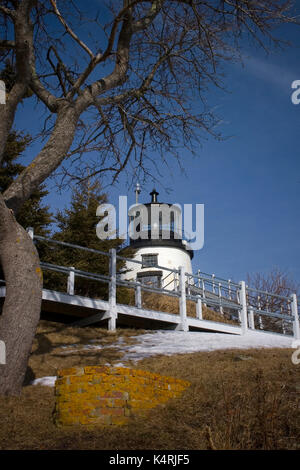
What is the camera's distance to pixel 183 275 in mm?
14250

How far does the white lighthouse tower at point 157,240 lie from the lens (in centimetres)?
3127

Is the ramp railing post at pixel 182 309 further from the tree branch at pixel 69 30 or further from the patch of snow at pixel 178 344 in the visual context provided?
the tree branch at pixel 69 30

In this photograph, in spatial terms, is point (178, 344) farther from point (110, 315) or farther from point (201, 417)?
point (201, 417)

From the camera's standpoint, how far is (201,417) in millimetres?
5160

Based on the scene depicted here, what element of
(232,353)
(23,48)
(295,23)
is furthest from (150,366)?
(295,23)

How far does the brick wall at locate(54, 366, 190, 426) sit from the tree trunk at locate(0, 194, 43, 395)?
111 centimetres

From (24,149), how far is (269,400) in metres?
14.5

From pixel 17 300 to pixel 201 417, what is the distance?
9.82ft

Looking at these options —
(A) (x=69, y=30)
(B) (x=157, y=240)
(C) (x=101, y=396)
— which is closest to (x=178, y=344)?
(C) (x=101, y=396)

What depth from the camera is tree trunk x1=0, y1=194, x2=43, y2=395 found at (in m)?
6.33

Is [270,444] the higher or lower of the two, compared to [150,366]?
lower
